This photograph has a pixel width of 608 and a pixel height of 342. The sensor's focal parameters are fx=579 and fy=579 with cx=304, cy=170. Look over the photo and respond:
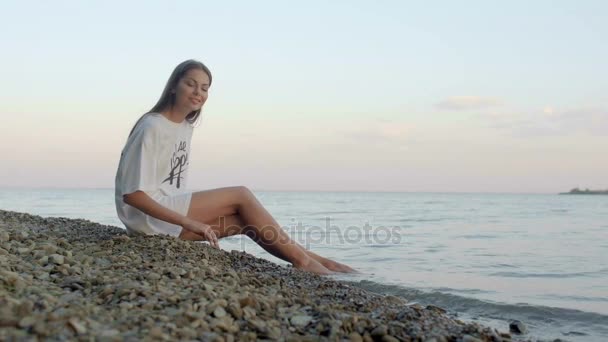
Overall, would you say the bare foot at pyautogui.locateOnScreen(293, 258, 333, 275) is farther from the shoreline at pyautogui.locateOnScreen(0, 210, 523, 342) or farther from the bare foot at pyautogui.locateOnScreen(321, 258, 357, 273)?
the shoreline at pyautogui.locateOnScreen(0, 210, 523, 342)

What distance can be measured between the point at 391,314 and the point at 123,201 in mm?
2466

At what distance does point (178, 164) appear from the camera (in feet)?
16.1

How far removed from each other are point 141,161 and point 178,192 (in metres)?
0.64

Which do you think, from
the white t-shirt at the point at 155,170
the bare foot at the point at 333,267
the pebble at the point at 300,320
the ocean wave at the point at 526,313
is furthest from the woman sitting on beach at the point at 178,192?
the pebble at the point at 300,320

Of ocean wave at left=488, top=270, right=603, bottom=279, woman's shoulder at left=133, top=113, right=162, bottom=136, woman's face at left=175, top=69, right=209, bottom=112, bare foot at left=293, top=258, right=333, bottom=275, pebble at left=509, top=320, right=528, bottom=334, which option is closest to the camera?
pebble at left=509, top=320, right=528, bottom=334

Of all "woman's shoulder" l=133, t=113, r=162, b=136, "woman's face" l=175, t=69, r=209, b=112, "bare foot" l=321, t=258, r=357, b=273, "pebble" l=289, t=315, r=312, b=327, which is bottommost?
"bare foot" l=321, t=258, r=357, b=273

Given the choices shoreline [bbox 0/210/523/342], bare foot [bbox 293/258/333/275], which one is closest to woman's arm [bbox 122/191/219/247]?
shoreline [bbox 0/210/523/342]

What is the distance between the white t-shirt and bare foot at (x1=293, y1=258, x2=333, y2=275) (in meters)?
1.17

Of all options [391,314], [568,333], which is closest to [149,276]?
[391,314]

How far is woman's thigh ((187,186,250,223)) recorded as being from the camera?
490cm

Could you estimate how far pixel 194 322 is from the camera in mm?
2443

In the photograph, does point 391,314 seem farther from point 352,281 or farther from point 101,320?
point 352,281

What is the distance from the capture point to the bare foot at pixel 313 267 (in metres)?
5.25

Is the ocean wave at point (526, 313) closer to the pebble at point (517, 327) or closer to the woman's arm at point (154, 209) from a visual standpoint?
the pebble at point (517, 327)
